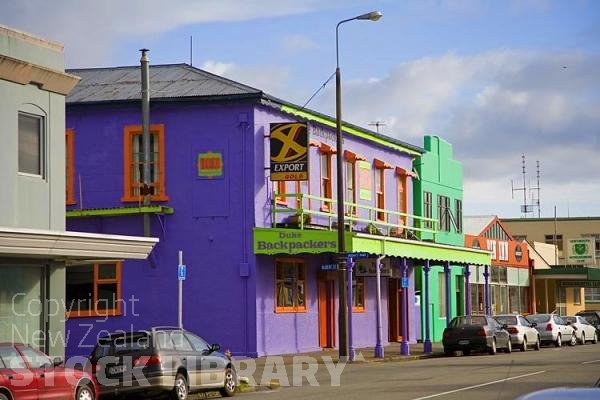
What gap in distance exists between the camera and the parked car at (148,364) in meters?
21.4

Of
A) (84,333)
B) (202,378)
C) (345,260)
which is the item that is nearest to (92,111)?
(84,333)

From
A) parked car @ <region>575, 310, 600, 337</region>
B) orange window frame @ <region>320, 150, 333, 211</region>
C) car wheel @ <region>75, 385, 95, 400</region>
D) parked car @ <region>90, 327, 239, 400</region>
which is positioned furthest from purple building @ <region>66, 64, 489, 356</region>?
parked car @ <region>575, 310, 600, 337</region>

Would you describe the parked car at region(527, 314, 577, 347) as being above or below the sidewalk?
above

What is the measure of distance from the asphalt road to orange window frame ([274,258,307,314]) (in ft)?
14.3

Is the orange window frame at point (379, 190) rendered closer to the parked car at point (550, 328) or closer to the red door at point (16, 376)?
the parked car at point (550, 328)

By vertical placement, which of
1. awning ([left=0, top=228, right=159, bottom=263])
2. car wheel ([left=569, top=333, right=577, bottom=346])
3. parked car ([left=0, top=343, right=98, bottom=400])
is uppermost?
awning ([left=0, top=228, right=159, bottom=263])

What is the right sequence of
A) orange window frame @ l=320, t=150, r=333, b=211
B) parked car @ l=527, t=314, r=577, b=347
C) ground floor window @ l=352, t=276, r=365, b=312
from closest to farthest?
orange window frame @ l=320, t=150, r=333, b=211 → ground floor window @ l=352, t=276, r=365, b=312 → parked car @ l=527, t=314, r=577, b=347

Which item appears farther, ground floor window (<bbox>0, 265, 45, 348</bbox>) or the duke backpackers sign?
the duke backpackers sign

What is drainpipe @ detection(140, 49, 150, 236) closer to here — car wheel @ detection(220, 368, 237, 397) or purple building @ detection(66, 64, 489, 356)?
purple building @ detection(66, 64, 489, 356)

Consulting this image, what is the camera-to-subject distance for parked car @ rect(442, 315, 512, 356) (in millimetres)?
40031

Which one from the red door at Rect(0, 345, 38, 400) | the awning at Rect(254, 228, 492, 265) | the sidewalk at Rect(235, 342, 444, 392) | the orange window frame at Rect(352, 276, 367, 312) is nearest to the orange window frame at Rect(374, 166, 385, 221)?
the orange window frame at Rect(352, 276, 367, 312)

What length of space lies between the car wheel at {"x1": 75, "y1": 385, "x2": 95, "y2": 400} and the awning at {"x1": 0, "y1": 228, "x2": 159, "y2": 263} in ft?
11.8

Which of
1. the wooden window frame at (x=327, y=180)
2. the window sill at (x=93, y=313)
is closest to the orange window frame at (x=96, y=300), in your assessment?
the window sill at (x=93, y=313)

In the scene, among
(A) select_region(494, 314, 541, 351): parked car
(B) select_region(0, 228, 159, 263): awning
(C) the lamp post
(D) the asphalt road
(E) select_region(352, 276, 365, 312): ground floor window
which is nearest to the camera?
(B) select_region(0, 228, 159, 263): awning
